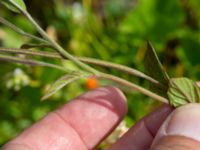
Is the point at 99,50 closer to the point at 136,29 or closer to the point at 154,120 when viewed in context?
the point at 136,29

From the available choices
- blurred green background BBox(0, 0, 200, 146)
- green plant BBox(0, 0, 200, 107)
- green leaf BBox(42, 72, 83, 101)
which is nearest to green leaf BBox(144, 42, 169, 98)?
green plant BBox(0, 0, 200, 107)

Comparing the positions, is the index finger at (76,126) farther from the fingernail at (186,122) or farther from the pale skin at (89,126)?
the fingernail at (186,122)

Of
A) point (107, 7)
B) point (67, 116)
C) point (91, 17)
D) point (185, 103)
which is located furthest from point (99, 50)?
point (185, 103)

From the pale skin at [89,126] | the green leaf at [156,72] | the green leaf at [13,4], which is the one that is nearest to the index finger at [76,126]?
the pale skin at [89,126]

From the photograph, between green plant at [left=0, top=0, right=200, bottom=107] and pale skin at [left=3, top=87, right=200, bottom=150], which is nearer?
green plant at [left=0, top=0, right=200, bottom=107]

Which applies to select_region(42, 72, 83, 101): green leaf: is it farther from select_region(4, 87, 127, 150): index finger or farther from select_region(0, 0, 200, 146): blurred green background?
select_region(0, 0, 200, 146): blurred green background

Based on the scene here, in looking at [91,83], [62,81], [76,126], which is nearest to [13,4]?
[62,81]
